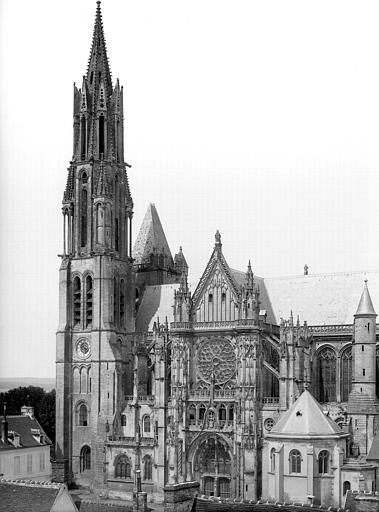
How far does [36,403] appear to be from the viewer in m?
138

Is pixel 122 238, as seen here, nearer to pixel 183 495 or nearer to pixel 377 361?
pixel 377 361

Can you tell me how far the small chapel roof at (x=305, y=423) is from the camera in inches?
3282

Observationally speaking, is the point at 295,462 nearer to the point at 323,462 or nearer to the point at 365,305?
the point at 323,462

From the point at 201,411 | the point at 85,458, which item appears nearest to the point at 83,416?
the point at 85,458

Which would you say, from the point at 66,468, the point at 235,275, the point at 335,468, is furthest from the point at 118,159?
the point at 335,468

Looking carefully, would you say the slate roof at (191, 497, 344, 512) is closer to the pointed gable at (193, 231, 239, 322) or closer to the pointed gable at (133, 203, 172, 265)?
the pointed gable at (193, 231, 239, 322)

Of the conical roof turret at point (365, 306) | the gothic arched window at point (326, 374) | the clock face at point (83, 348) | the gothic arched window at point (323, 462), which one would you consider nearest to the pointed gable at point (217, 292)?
the gothic arched window at point (326, 374)

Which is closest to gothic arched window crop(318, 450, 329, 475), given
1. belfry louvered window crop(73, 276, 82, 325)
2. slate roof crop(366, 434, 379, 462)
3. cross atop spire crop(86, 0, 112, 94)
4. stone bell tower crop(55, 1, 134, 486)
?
slate roof crop(366, 434, 379, 462)

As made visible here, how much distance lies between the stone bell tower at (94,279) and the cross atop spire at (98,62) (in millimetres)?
112

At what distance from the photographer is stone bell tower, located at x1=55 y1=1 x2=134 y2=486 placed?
10419cm

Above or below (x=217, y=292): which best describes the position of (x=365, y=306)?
below

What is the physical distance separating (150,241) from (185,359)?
25.2 metres

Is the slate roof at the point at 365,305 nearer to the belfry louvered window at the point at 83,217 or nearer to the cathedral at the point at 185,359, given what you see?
the cathedral at the point at 185,359

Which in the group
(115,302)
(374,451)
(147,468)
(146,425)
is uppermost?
(115,302)
